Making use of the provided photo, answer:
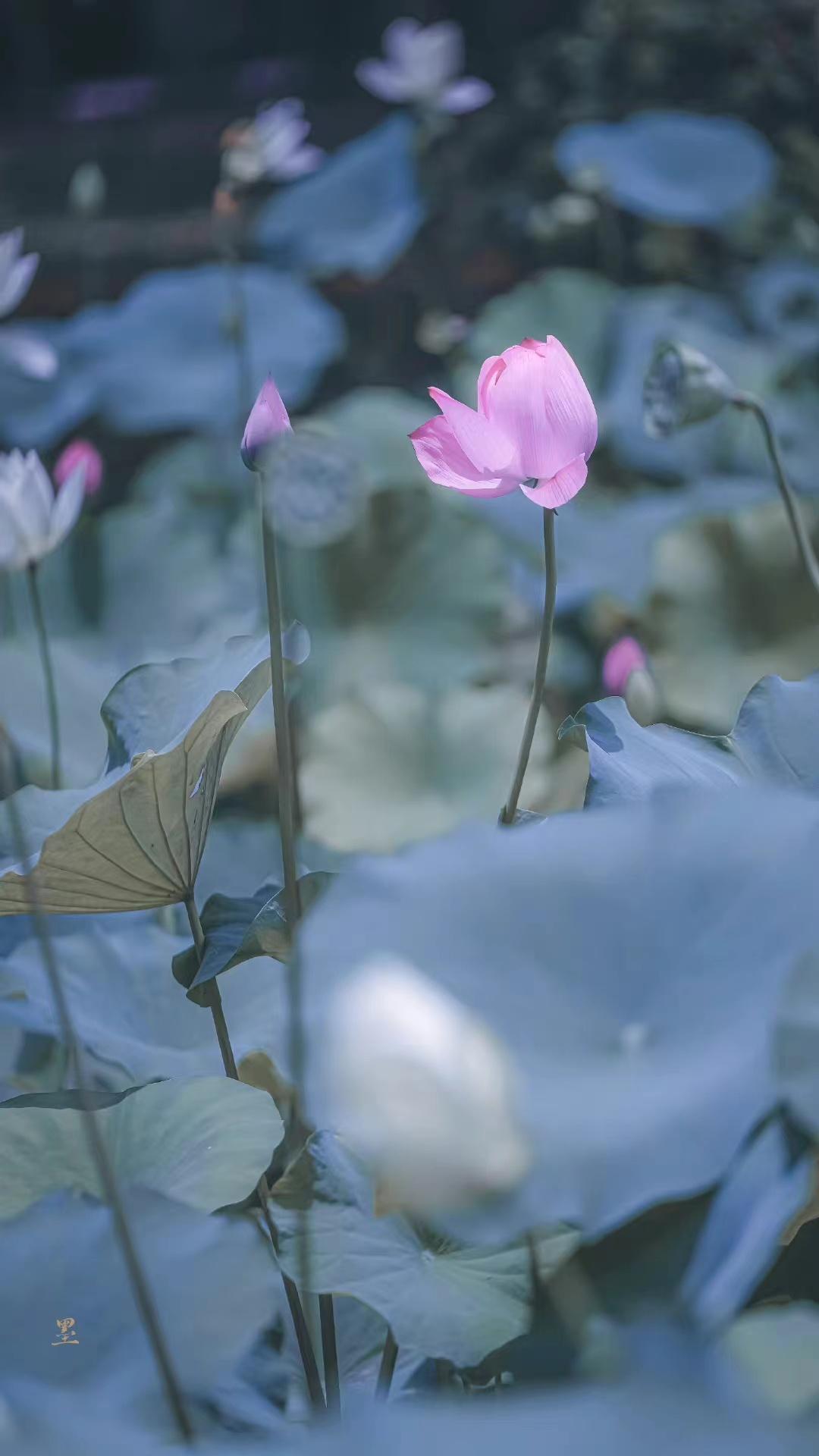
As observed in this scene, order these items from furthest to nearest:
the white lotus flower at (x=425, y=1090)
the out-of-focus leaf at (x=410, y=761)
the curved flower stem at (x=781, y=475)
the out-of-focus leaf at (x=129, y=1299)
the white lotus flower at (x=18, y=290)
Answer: the out-of-focus leaf at (x=410, y=761) → the white lotus flower at (x=18, y=290) → the curved flower stem at (x=781, y=475) → the out-of-focus leaf at (x=129, y=1299) → the white lotus flower at (x=425, y=1090)

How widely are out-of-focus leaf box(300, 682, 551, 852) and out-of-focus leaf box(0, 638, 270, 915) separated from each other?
17.2 inches

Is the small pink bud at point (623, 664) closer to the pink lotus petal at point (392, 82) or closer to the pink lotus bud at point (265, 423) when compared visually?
the pink lotus bud at point (265, 423)

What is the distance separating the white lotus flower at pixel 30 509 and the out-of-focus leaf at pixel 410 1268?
348 mm

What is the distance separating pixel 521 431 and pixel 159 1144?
0.35m

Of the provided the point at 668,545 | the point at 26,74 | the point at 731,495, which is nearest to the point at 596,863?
the point at 668,545

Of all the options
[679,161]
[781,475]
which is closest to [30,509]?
[781,475]

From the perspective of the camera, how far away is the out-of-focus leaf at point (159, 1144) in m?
0.51

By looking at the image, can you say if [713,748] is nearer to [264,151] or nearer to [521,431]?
[521,431]

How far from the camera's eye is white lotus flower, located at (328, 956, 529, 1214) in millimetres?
298

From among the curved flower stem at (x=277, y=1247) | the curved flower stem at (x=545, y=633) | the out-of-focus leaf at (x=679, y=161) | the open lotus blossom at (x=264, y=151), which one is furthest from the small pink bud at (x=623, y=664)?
the out-of-focus leaf at (x=679, y=161)

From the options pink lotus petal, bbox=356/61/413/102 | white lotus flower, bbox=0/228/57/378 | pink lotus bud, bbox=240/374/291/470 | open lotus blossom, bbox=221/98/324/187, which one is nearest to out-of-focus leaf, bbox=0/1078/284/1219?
pink lotus bud, bbox=240/374/291/470

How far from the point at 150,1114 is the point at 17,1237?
0.25 ft

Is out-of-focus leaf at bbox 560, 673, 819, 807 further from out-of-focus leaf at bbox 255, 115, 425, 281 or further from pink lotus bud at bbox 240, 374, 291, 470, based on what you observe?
out-of-focus leaf at bbox 255, 115, 425, 281

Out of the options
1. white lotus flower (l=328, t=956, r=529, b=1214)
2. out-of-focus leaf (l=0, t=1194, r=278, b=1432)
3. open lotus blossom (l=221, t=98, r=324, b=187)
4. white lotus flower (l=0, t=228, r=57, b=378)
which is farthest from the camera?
open lotus blossom (l=221, t=98, r=324, b=187)
